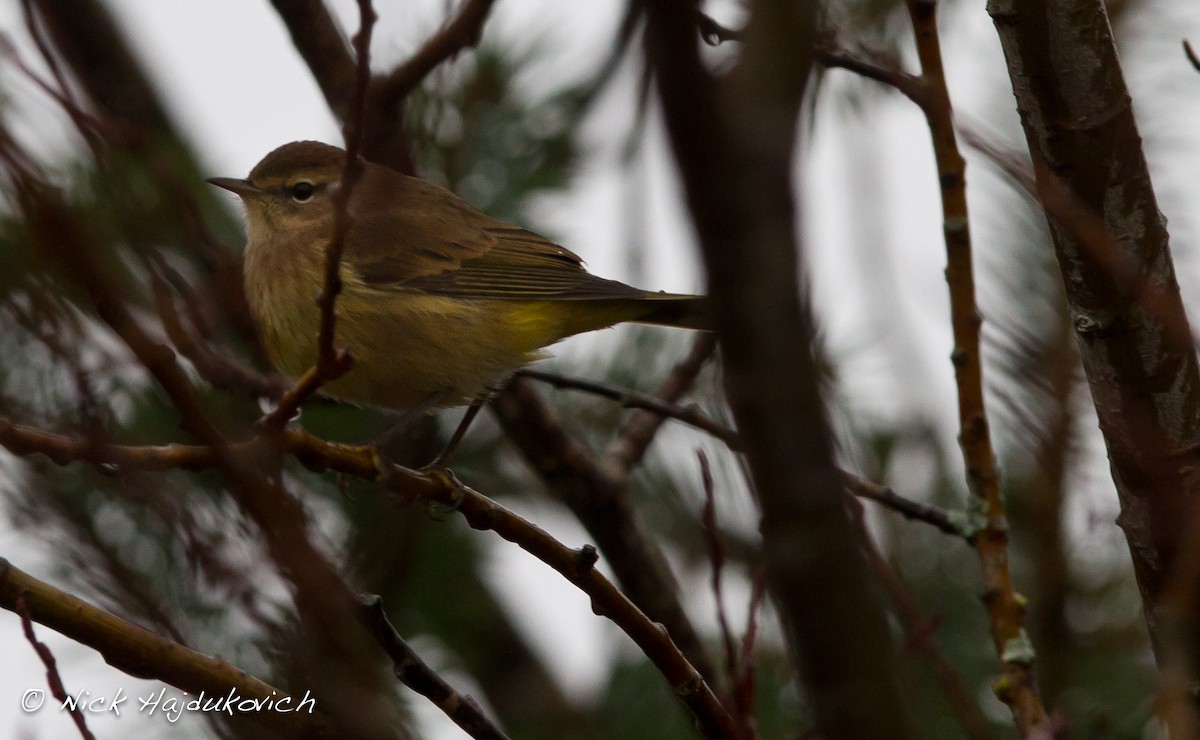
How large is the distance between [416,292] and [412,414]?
728 mm

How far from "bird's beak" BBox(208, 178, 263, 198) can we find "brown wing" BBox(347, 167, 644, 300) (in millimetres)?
460

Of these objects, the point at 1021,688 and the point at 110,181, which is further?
the point at 1021,688

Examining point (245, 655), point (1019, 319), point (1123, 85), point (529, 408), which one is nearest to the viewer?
point (1123, 85)

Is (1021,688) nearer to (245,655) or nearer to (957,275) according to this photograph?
(957,275)

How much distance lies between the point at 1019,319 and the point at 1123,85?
1.73m

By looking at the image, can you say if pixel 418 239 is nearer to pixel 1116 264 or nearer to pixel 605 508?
pixel 605 508

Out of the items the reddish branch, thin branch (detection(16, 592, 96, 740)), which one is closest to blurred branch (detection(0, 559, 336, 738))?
thin branch (detection(16, 592, 96, 740))

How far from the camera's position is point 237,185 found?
4648 mm

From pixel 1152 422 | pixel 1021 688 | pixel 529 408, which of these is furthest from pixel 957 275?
pixel 529 408

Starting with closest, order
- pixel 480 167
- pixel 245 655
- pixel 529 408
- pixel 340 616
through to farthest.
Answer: pixel 340 616, pixel 245 655, pixel 529 408, pixel 480 167

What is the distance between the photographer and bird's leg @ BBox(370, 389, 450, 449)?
370 centimetres

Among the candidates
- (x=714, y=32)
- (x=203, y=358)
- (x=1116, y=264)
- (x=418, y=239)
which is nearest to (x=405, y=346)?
(x=418, y=239)

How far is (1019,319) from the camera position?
389 centimetres

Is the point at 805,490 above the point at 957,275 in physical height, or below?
below
